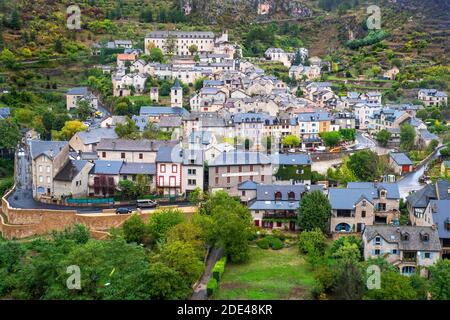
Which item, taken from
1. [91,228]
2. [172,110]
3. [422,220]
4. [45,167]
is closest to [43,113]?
[172,110]

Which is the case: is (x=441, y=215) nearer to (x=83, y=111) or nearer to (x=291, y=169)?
(x=291, y=169)

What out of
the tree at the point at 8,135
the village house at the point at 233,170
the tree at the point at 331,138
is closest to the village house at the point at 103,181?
the village house at the point at 233,170

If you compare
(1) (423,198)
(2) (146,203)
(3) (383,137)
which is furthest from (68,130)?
(1) (423,198)

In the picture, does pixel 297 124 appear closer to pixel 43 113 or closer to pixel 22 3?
pixel 43 113

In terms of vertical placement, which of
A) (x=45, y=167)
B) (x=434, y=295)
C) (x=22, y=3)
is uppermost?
(x=22, y=3)

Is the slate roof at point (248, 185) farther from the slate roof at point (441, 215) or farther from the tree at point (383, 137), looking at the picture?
the tree at point (383, 137)

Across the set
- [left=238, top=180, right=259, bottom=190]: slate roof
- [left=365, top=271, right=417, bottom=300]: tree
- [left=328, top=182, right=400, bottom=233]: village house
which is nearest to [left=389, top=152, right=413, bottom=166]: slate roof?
[left=328, top=182, right=400, bottom=233]: village house
